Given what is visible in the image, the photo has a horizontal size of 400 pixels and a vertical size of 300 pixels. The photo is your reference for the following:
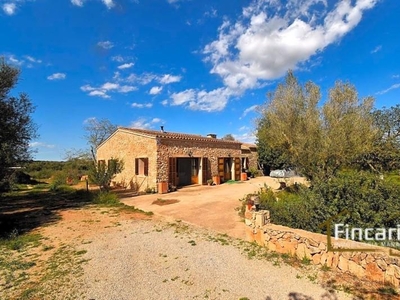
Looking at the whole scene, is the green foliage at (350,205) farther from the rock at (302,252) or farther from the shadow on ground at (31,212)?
the shadow on ground at (31,212)

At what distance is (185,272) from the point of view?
4.46 m

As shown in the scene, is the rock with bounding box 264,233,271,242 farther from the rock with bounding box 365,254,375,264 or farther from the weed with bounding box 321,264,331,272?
the rock with bounding box 365,254,375,264

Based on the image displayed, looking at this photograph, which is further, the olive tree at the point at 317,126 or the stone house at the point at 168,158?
the stone house at the point at 168,158

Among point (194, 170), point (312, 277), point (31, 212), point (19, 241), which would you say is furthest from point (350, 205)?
point (194, 170)

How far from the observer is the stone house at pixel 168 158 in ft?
50.6

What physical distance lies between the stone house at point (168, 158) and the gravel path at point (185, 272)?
8922mm

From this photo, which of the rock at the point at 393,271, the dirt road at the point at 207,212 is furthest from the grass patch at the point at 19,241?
the rock at the point at 393,271

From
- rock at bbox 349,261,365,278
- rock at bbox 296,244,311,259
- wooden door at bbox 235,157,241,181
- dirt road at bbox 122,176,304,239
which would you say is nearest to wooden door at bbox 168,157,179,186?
dirt road at bbox 122,176,304,239

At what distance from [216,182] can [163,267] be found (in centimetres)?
1401

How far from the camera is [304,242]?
15.7ft

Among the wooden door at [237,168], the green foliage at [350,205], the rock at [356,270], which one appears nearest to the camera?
the rock at [356,270]

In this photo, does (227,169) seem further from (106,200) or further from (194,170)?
(106,200)

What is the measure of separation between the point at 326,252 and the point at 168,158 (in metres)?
12.3

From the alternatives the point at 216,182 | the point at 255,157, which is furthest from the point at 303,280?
the point at 255,157
